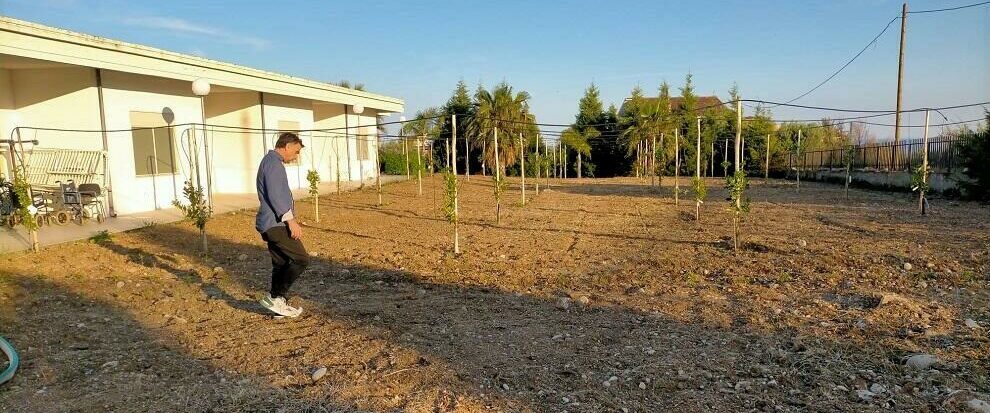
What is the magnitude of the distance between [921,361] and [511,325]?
8.97 feet

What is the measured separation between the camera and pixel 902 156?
21.0 meters

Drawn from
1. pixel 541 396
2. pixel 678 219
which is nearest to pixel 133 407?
pixel 541 396

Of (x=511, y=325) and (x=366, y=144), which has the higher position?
(x=366, y=144)

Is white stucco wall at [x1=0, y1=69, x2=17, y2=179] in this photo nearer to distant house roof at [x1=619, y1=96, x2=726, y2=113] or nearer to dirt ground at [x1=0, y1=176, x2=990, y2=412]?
dirt ground at [x1=0, y1=176, x2=990, y2=412]

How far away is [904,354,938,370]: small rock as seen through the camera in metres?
3.63

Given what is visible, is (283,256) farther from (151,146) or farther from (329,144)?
(329,144)

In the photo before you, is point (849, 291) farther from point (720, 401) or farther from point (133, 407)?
point (133, 407)

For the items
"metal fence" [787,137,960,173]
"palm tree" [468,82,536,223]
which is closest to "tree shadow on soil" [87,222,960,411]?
"metal fence" [787,137,960,173]

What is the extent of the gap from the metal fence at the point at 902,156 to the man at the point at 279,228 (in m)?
15.6

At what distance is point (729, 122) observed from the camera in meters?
33.6

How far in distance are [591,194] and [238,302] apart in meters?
15.0

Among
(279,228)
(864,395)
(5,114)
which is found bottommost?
(864,395)

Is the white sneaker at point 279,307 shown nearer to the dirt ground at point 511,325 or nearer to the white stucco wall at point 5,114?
the dirt ground at point 511,325

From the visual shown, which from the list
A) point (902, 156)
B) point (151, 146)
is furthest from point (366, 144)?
point (902, 156)
